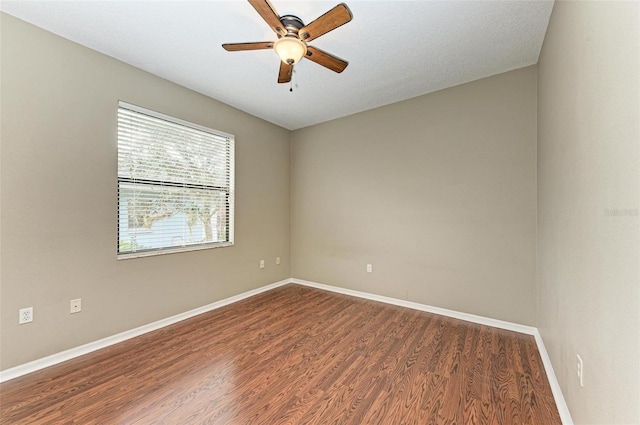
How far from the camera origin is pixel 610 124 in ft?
3.38

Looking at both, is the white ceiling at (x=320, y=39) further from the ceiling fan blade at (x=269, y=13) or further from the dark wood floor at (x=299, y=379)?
the dark wood floor at (x=299, y=379)

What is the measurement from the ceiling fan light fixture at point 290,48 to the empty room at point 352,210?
0.01 m

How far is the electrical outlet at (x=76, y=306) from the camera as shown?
7.35 feet

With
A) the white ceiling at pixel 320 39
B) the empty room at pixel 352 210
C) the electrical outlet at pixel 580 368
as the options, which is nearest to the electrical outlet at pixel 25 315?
the empty room at pixel 352 210

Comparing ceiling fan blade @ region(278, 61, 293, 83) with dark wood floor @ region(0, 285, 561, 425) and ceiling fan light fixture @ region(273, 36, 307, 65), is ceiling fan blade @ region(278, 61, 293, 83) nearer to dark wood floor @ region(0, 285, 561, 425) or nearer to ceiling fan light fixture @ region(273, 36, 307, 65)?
ceiling fan light fixture @ region(273, 36, 307, 65)

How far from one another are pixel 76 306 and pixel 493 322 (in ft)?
13.2

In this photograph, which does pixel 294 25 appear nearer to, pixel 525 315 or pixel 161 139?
pixel 161 139

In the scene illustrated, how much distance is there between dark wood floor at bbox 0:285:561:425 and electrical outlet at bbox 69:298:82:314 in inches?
15.8

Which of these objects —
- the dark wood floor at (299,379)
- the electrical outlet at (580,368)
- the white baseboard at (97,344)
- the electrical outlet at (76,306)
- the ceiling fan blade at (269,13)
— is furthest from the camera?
the electrical outlet at (76,306)

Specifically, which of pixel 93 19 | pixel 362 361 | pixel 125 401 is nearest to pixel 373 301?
pixel 362 361

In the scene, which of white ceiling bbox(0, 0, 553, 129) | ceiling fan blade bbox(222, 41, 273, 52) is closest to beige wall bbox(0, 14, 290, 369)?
white ceiling bbox(0, 0, 553, 129)

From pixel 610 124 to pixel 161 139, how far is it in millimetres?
3420

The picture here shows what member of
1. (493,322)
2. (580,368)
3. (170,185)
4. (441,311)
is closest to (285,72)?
(170,185)

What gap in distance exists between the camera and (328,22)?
5.27ft
